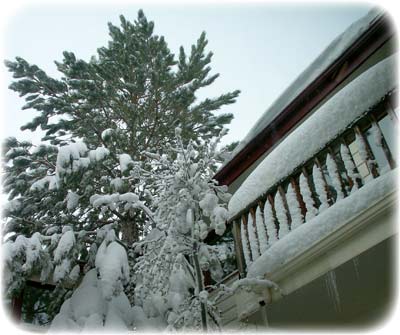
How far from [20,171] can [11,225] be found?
2.15m

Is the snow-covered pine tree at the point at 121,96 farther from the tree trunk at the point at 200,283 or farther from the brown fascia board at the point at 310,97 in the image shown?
the tree trunk at the point at 200,283

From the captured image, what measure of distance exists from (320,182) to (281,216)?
0.79 metres

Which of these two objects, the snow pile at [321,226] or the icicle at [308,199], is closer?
the snow pile at [321,226]

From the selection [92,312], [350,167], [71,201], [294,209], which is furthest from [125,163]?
[350,167]

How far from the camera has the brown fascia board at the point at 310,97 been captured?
6059mm

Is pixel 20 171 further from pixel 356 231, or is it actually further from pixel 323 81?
pixel 356 231

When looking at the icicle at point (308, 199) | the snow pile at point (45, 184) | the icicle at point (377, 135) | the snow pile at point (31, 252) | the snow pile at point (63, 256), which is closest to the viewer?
the icicle at point (377, 135)

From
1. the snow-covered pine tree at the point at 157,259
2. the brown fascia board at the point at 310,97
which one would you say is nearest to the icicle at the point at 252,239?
the snow-covered pine tree at the point at 157,259

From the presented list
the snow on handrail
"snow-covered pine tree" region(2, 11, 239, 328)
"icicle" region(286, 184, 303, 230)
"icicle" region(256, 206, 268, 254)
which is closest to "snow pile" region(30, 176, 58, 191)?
"snow-covered pine tree" region(2, 11, 239, 328)

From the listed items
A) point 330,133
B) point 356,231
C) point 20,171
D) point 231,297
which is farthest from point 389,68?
point 20,171

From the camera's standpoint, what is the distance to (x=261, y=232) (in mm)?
5121

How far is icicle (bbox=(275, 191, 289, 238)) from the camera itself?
4708 mm

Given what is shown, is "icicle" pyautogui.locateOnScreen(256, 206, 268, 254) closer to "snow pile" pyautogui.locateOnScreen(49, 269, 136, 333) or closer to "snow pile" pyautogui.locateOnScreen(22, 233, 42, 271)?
"snow pile" pyautogui.locateOnScreen(49, 269, 136, 333)

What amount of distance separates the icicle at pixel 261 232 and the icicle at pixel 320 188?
1090 millimetres
